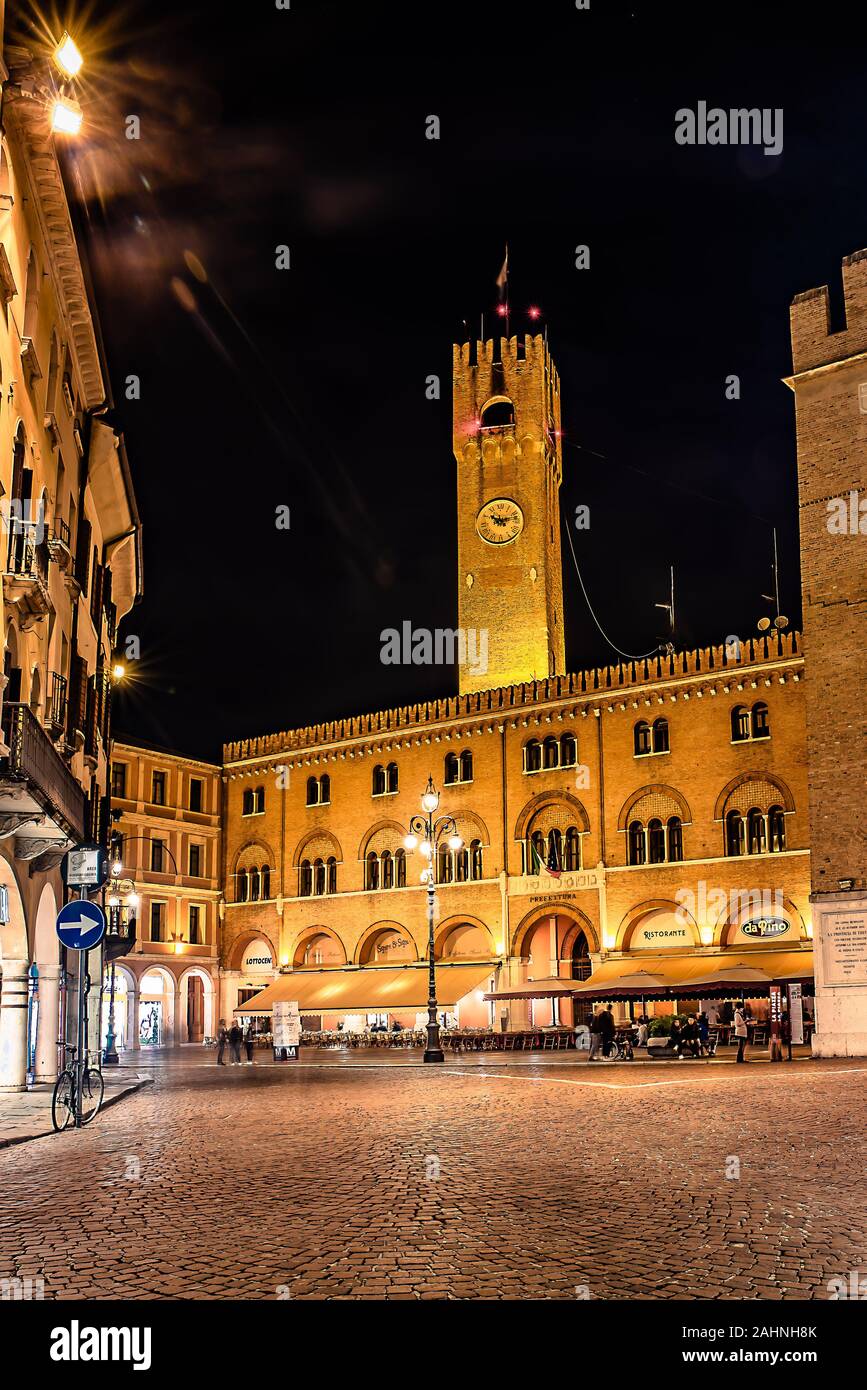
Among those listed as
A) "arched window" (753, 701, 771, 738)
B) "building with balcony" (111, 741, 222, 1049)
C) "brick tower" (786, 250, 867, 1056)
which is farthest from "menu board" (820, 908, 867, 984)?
"building with balcony" (111, 741, 222, 1049)

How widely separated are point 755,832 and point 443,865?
38.3 ft

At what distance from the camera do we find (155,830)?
50.0m

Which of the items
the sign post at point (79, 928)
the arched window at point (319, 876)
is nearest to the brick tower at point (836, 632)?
the sign post at point (79, 928)

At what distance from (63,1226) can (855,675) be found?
2330cm

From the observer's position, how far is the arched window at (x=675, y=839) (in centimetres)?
A: 3994

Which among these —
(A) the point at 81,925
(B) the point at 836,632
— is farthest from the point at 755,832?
(A) the point at 81,925

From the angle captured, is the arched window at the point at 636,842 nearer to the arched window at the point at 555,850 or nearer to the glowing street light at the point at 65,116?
the arched window at the point at 555,850

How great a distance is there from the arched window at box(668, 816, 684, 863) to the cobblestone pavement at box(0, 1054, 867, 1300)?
23.2m

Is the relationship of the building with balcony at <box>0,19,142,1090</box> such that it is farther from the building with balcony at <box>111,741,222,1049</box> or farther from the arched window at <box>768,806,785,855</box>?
the building with balcony at <box>111,741,222,1049</box>

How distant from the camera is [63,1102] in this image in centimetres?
1435

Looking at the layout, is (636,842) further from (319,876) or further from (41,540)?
(41,540)

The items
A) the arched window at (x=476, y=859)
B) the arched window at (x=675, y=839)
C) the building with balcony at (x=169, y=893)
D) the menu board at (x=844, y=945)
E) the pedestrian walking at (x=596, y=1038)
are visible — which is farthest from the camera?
the building with balcony at (x=169, y=893)

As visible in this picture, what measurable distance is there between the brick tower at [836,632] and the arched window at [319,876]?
81.7 feet

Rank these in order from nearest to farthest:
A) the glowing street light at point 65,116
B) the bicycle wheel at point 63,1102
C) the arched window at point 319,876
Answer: the glowing street light at point 65,116 < the bicycle wheel at point 63,1102 < the arched window at point 319,876
